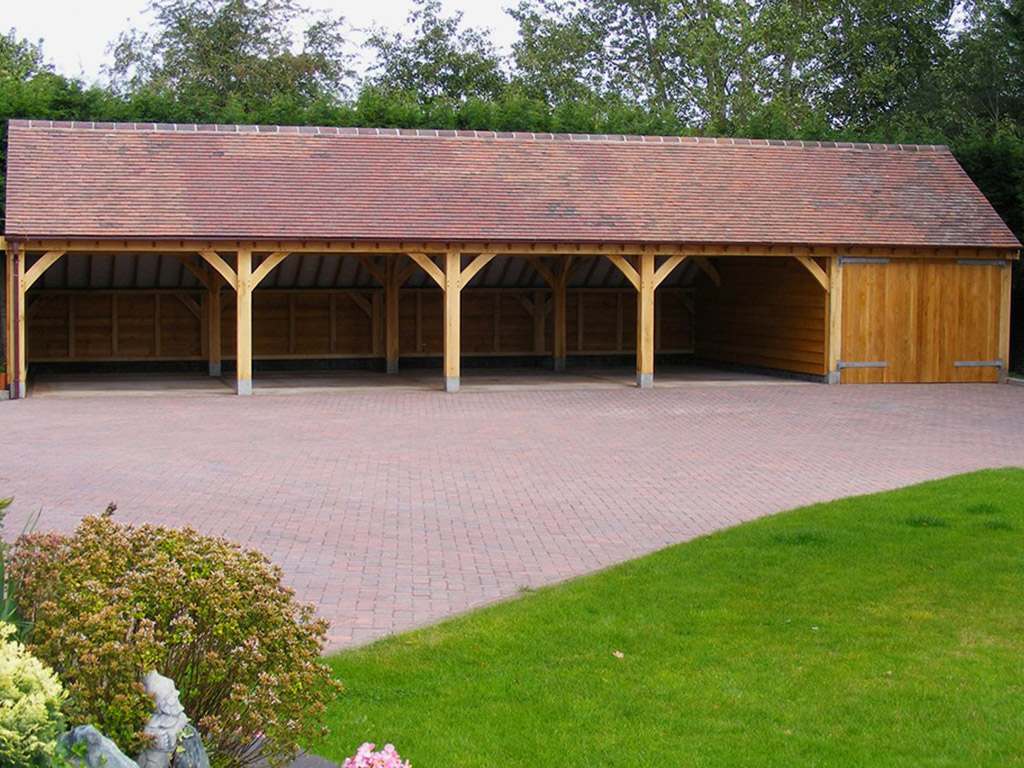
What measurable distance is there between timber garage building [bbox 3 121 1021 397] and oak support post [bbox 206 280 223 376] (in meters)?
0.04

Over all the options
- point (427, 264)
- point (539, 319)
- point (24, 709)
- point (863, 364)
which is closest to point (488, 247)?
point (427, 264)

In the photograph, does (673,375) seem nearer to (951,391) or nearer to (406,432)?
(951,391)

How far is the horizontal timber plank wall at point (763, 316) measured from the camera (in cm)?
2522

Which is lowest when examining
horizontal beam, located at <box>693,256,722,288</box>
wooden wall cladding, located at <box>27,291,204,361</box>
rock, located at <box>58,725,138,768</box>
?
rock, located at <box>58,725,138,768</box>

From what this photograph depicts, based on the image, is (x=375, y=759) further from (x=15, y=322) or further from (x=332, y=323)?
Result: (x=332, y=323)

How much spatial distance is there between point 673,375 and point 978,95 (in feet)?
67.5

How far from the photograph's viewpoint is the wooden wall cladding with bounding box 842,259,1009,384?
24.6m

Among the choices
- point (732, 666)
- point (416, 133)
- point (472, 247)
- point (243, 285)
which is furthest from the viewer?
point (416, 133)

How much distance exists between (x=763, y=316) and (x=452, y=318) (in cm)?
735

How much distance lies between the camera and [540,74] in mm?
45031

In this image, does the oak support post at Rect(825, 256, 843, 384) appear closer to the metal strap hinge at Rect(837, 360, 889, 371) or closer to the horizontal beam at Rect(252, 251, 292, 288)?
the metal strap hinge at Rect(837, 360, 889, 371)

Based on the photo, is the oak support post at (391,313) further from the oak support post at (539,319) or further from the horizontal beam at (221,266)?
the horizontal beam at (221,266)

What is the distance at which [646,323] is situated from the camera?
24031mm

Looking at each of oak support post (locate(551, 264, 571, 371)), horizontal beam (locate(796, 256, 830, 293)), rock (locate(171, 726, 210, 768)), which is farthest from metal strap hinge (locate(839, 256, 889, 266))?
rock (locate(171, 726, 210, 768))
